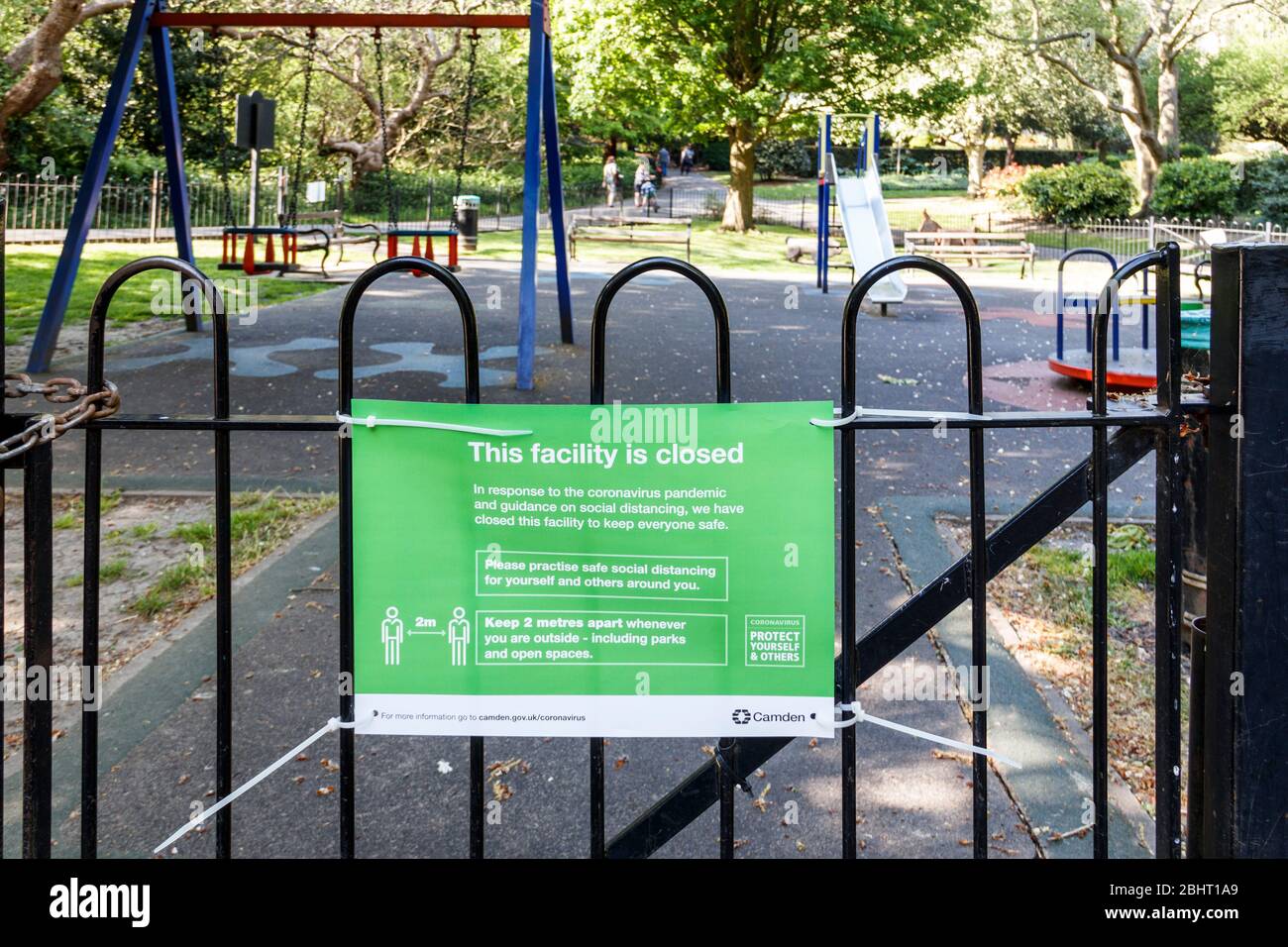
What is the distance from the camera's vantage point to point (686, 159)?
205 ft


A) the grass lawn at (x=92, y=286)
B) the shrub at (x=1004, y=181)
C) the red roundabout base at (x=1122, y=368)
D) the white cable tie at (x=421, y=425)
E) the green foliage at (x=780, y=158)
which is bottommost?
the white cable tie at (x=421, y=425)

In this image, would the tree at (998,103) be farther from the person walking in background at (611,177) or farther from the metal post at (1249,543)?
the metal post at (1249,543)

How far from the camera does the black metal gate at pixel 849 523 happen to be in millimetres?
2416

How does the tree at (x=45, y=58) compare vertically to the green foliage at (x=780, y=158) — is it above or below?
below

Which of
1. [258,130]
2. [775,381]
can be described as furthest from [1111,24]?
[775,381]

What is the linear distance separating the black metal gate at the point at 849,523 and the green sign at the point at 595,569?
0.34 feet

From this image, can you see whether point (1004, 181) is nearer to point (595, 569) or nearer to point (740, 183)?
point (740, 183)

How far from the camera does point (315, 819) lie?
3.63 metres

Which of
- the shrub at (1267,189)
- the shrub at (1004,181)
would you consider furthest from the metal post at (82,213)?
the shrub at (1004,181)

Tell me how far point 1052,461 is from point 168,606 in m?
5.82

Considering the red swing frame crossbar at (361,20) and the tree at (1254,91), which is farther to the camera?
the tree at (1254,91)
